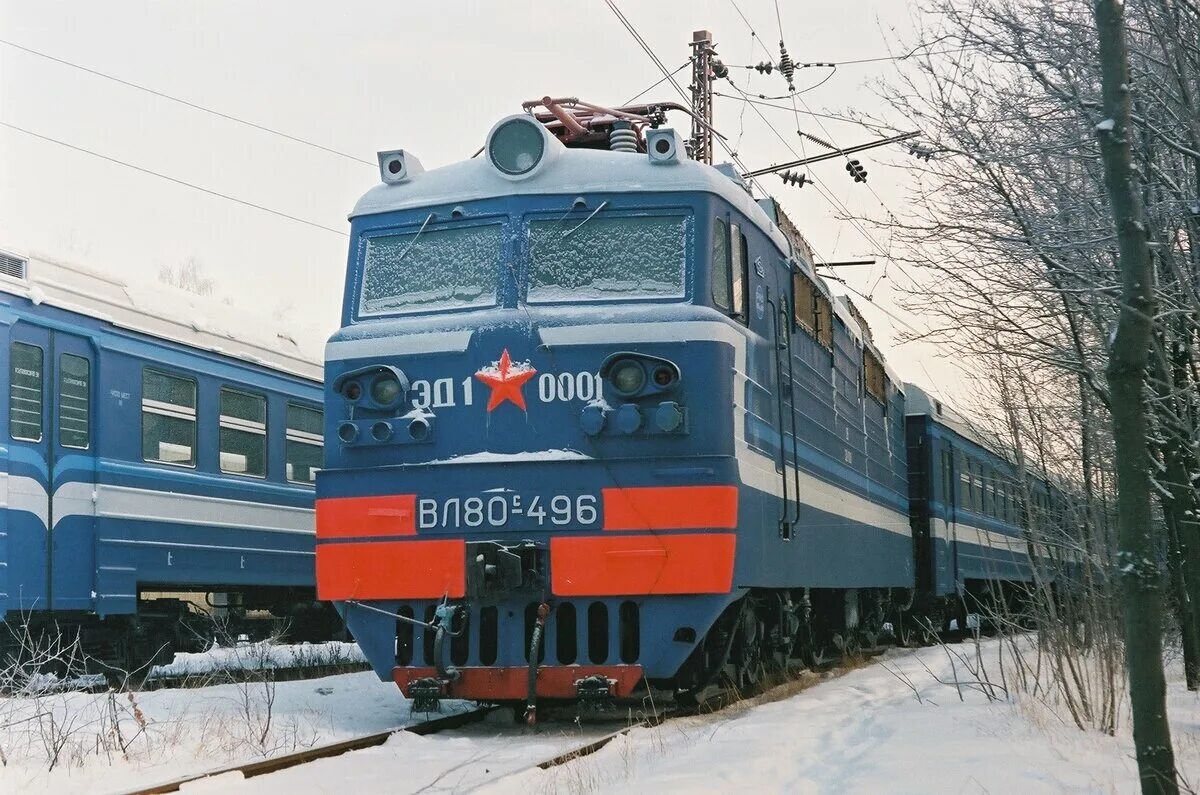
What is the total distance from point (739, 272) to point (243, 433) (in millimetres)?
6354

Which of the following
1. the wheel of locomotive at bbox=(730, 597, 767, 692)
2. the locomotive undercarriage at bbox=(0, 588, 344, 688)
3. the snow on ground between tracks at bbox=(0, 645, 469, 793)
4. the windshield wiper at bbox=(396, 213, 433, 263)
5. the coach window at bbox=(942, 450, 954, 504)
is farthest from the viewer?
the coach window at bbox=(942, 450, 954, 504)

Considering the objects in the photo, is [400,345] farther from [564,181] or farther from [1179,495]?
[1179,495]

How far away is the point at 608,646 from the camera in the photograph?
8.01 metres

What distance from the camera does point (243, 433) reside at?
44.2 ft

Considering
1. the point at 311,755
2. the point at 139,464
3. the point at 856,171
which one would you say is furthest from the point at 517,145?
the point at 856,171

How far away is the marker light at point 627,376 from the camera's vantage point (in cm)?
812

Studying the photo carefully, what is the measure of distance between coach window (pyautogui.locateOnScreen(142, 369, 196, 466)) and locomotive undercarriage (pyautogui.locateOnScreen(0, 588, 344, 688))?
1.25m

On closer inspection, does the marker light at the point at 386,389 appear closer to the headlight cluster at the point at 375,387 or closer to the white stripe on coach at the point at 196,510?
the headlight cluster at the point at 375,387

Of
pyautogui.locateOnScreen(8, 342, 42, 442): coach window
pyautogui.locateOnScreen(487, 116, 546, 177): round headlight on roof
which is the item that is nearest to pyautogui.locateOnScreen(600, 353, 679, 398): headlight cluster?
pyautogui.locateOnScreen(487, 116, 546, 177): round headlight on roof

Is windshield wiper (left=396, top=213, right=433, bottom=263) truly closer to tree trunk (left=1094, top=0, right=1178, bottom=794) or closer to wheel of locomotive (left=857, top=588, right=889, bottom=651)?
tree trunk (left=1094, top=0, right=1178, bottom=794)

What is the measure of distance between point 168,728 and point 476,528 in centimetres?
202

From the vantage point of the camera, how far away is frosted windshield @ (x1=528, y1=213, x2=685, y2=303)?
8.44 meters

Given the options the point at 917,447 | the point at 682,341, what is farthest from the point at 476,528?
the point at 917,447

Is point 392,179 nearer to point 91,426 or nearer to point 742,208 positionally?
point 742,208
